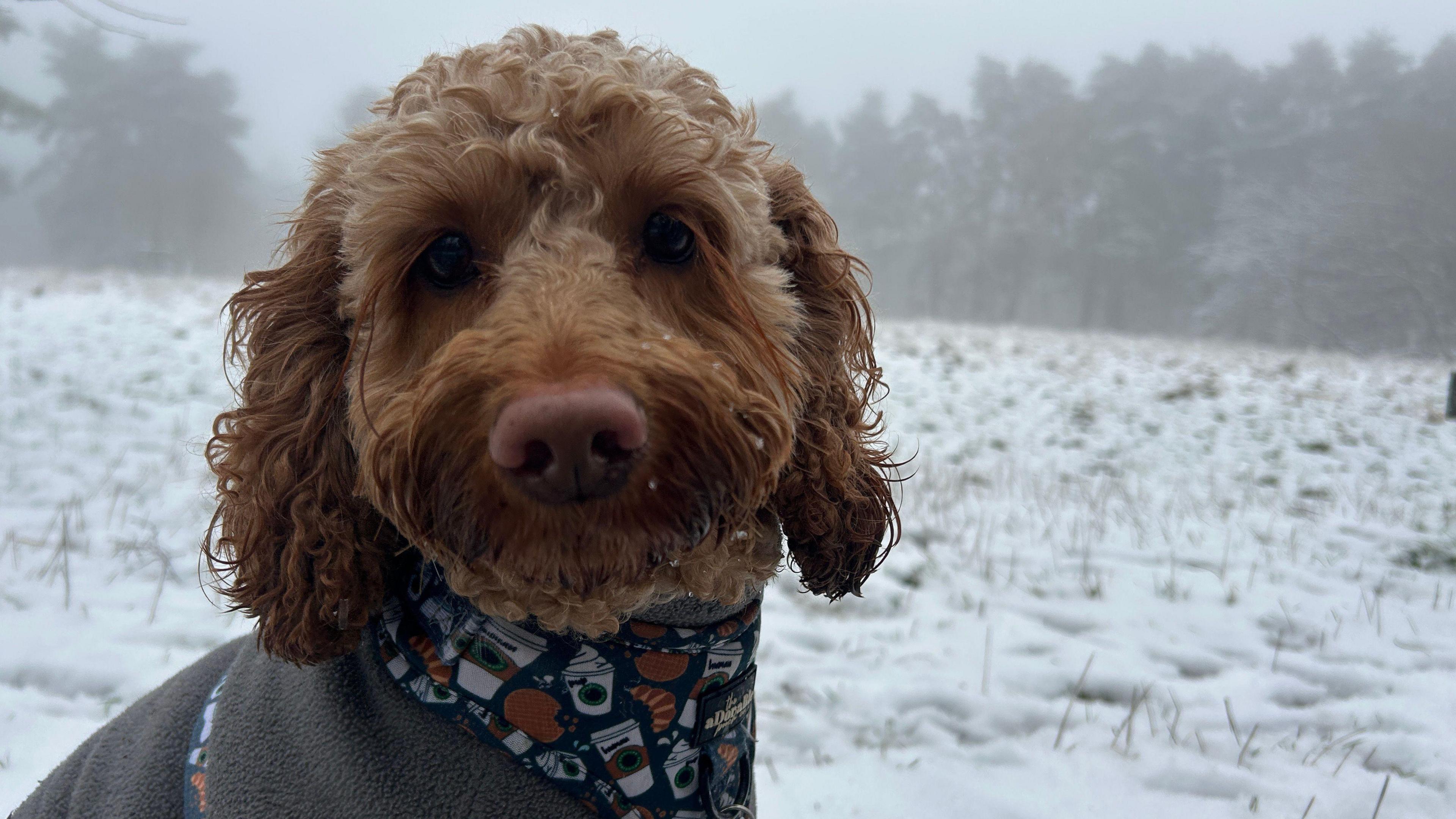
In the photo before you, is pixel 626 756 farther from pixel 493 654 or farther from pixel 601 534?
pixel 601 534

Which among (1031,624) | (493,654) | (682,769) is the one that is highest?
(493,654)

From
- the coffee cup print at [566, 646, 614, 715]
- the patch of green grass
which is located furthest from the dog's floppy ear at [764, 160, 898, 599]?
the patch of green grass

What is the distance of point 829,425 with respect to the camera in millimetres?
1973

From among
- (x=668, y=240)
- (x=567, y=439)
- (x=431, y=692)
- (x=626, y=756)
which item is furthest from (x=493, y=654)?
(x=668, y=240)

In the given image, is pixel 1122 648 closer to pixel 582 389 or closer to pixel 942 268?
pixel 582 389

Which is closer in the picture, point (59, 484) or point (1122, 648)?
point (1122, 648)

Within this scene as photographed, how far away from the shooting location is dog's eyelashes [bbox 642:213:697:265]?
1698 millimetres

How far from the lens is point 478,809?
4.60 ft

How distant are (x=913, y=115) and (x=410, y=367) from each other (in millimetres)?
49871

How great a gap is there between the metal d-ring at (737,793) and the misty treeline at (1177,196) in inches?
1279

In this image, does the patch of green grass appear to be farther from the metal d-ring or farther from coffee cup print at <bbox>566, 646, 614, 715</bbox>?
coffee cup print at <bbox>566, 646, 614, 715</bbox>

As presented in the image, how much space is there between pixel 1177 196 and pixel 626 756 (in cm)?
4838

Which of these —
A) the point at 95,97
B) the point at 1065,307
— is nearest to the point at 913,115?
the point at 1065,307

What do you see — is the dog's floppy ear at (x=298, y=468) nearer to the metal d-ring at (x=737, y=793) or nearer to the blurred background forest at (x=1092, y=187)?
the metal d-ring at (x=737, y=793)
